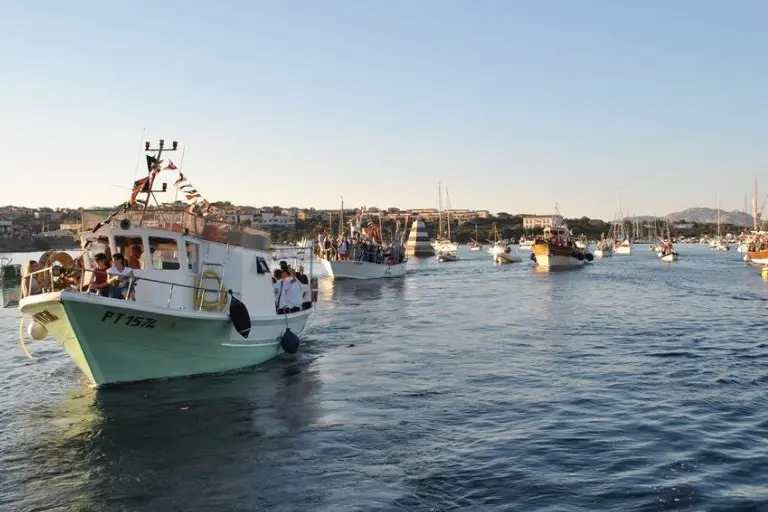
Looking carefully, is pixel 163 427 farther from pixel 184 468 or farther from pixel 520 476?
pixel 520 476

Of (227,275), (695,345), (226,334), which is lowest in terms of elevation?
(695,345)

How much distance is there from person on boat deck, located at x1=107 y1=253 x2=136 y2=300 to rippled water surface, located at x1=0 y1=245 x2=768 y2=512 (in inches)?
86.1

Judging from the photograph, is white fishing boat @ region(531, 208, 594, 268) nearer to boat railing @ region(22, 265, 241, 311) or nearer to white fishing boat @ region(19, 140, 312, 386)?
white fishing boat @ region(19, 140, 312, 386)

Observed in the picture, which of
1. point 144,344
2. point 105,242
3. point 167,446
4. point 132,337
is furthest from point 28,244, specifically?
point 167,446

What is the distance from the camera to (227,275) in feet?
60.6

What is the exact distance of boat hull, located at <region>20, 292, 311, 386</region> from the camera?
14867 millimetres

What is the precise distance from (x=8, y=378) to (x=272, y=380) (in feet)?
23.6

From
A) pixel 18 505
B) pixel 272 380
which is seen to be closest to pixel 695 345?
pixel 272 380

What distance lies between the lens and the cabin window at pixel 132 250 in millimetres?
17016

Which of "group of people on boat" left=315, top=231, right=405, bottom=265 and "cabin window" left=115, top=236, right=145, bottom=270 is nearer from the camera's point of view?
"cabin window" left=115, top=236, right=145, bottom=270

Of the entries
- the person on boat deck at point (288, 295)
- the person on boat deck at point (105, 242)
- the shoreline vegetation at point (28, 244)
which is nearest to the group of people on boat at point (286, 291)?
the person on boat deck at point (288, 295)

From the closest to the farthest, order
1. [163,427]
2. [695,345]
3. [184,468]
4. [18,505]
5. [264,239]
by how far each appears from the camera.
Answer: [18,505]
[184,468]
[163,427]
[264,239]
[695,345]

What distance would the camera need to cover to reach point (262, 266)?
20.4 metres

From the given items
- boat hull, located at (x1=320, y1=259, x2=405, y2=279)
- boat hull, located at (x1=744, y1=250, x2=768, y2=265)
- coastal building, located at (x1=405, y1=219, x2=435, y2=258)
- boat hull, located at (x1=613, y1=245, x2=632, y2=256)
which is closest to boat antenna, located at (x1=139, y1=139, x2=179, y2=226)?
boat hull, located at (x1=320, y1=259, x2=405, y2=279)
